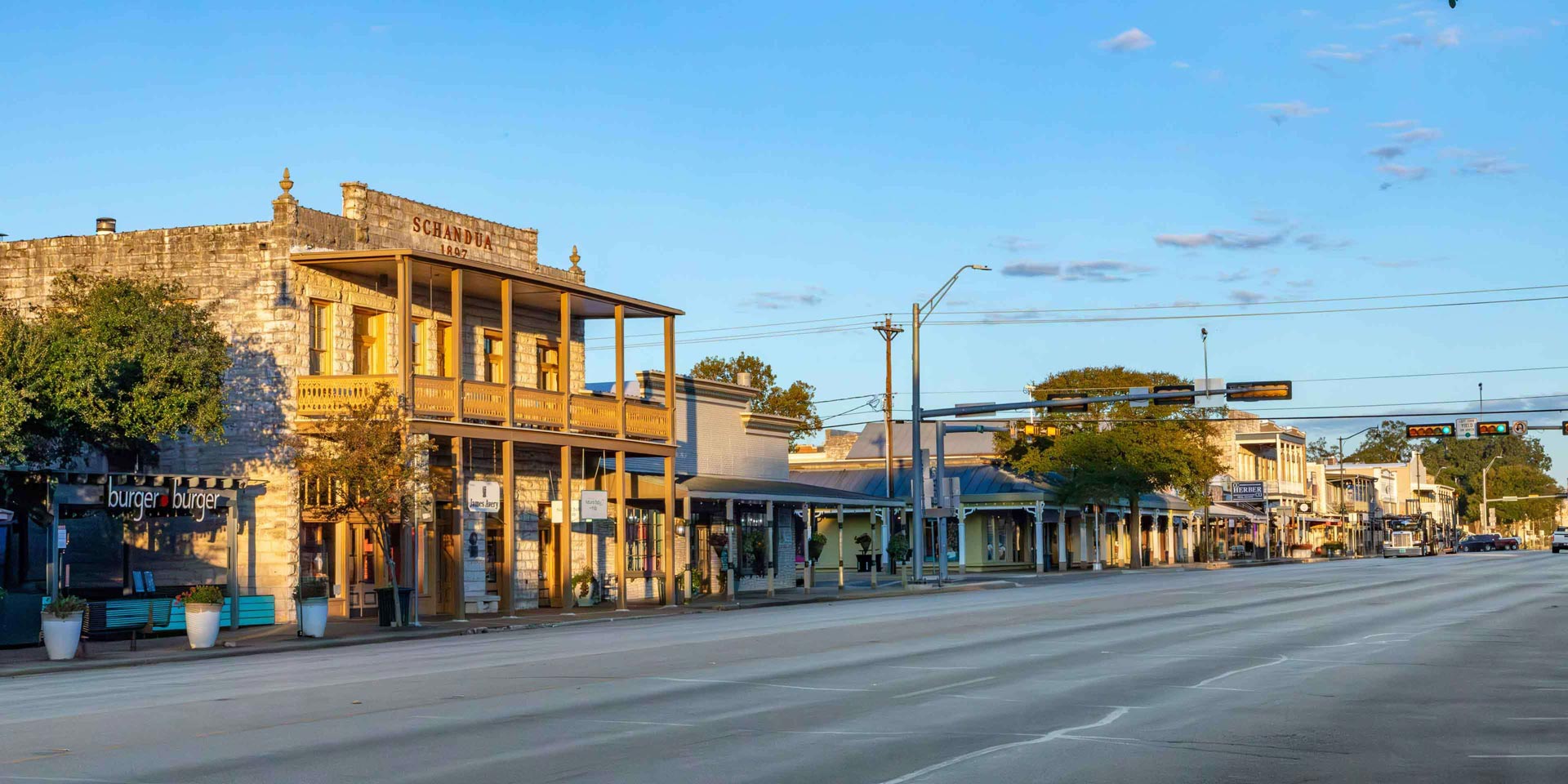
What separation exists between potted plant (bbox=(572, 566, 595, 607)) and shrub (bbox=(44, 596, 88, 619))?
15.7 m

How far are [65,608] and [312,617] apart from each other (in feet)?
16.6

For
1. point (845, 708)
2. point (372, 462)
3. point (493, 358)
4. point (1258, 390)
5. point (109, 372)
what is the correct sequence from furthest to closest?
1. point (1258, 390)
2. point (493, 358)
3. point (372, 462)
4. point (109, 372)
5. point (845, 708)

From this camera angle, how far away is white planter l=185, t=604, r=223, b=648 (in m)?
25.9

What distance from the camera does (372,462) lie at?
30234 millimetres

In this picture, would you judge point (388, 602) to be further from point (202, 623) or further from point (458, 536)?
point (202, 623)

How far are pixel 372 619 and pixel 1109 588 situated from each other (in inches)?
867

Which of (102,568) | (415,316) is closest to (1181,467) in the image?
(415,316)

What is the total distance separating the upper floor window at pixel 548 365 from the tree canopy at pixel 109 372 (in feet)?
31.0

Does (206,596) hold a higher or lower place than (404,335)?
lower

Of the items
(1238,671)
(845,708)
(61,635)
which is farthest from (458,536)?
(845,708)

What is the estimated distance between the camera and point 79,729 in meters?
13.9

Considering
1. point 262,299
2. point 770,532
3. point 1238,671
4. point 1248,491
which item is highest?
point 262,299

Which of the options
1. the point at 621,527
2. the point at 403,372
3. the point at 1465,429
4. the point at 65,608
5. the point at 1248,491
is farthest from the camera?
the point at 1248,491

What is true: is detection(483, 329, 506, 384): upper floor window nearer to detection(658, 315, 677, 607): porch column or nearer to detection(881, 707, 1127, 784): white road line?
detection(658, 315, 677, 607): porch column
